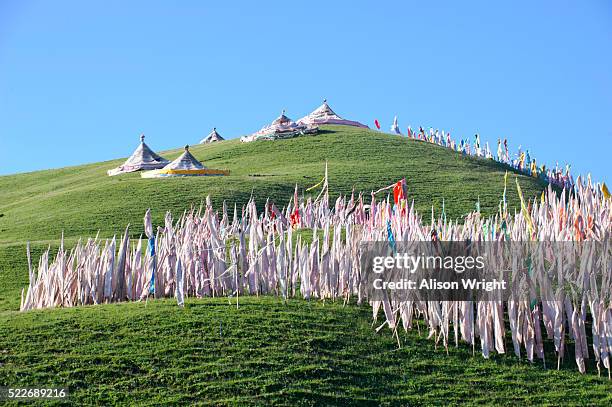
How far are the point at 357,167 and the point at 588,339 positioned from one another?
23.3 m

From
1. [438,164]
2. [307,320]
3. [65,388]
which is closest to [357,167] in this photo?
[438,164]

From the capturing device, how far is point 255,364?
11367 mm

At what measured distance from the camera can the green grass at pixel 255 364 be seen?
10.8 metres

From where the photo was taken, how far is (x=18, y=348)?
38.7ft

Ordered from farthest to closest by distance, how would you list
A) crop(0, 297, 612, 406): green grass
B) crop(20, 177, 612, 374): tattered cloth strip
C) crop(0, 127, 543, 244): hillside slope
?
crop(0, 127, 543, 244): hillside slope, crop(20, 177, 612, 374): tattered cloth strip, crop(0, 297, 612, 406): green grass
